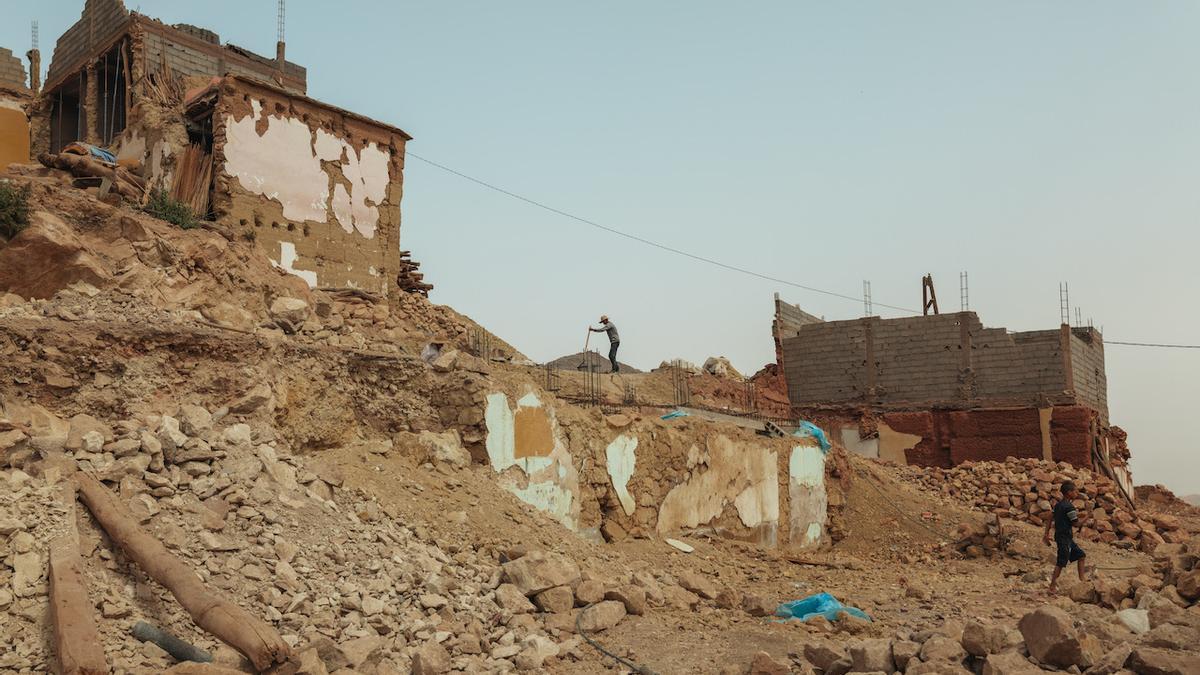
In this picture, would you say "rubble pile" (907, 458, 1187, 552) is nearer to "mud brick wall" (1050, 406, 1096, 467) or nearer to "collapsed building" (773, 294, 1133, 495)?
"mud brick wall" (1050, 406, 1096, 467)

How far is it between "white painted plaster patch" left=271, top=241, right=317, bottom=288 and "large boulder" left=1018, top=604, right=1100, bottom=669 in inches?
479

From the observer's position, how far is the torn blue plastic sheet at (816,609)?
942 cm

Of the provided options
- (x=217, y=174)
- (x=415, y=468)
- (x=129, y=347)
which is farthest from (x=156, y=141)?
(x=415, y=468)

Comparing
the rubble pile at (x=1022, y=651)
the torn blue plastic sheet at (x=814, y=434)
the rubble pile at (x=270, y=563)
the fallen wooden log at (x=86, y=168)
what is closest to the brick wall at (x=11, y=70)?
the fallen wooden log at (x=86, y=168)

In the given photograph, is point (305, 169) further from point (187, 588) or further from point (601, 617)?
point (187, 588)

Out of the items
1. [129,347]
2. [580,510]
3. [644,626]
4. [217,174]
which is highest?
[217,174]

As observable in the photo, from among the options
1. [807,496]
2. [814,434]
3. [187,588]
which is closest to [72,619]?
[187,588]

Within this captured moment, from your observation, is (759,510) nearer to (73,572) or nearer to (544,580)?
(544,580)

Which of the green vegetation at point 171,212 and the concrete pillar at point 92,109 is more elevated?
the concrete pillar at point 92,109

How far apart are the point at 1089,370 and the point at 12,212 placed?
23.5 meters

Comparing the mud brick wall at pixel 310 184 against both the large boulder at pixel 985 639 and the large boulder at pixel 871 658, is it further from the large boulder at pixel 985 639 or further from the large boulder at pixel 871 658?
the large boulder at pixel 985 639

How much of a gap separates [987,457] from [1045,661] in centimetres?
1688

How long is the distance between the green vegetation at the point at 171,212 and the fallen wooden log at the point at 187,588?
20.0 feet

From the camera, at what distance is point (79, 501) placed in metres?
7.24
